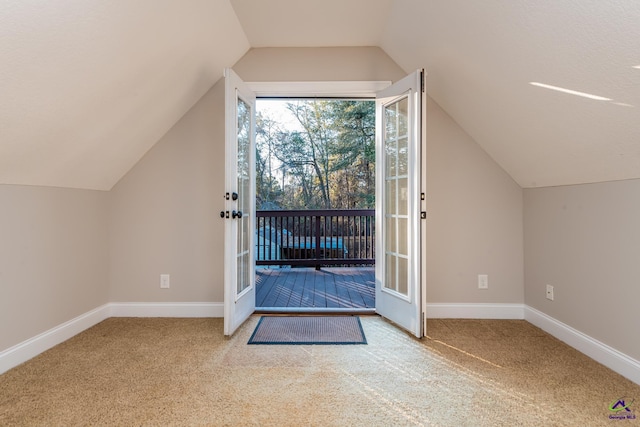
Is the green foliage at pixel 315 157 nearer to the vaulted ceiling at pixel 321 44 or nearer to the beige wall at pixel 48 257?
the vaulted ceiling at pixel 321 44

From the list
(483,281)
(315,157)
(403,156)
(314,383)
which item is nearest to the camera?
(314,383)

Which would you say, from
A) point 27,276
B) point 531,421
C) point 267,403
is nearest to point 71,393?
point 27,276

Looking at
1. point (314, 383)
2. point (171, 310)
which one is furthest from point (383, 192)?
point (171, 310)

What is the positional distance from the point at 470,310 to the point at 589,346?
2.82 feet

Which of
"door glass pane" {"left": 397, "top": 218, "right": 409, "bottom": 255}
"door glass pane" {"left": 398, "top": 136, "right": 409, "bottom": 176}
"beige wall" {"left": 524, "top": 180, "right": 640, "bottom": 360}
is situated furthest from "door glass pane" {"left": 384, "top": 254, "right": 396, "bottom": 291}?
"beige wall" {"left": 524, "top": 180, "right": 640, "bottom": 360}

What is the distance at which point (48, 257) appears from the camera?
90.9 inches

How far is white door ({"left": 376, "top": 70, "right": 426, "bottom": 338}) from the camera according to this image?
241 centimetres

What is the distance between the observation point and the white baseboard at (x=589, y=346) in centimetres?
186

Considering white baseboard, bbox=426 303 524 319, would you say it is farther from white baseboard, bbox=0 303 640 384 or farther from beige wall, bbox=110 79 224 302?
beige wall, bbox=110 79 224 302

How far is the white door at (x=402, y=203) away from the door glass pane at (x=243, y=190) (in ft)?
3.84

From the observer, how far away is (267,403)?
5.39 ft

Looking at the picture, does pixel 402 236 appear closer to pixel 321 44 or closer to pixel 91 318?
pixel 321 44

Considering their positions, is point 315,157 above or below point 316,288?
above

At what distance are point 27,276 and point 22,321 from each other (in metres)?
0.28
